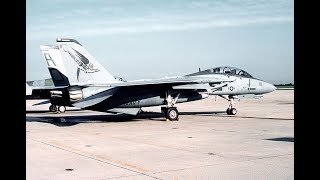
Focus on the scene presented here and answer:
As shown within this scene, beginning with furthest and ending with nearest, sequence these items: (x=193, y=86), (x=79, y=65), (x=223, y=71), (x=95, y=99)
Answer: (x=223, y=71), (x=193, y=86), (x=79, y=65), (x=95, y=99)

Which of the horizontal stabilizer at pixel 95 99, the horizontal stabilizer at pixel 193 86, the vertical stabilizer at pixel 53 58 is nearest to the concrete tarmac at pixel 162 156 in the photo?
the horizontal stabilizer at pixel 95 99

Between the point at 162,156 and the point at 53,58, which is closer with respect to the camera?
the point at 162,156

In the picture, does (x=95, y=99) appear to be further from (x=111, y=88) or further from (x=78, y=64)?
(x=78, y=64)

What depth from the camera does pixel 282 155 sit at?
7.87 metres

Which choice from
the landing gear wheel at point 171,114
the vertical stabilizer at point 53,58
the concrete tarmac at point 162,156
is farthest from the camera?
the vertical stabilizer at point 53,58

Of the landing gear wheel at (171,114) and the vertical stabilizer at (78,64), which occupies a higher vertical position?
the vertical stabilizer at (78,64)

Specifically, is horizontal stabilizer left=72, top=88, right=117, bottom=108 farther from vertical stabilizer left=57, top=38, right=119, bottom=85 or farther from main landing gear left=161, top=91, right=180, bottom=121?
main landing gear left=161, top=91, right=180, bottom=121

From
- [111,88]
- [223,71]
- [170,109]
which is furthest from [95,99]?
[223,71]

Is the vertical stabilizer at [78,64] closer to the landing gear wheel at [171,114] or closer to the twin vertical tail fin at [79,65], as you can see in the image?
the twin vertical tail fin at [79,65]

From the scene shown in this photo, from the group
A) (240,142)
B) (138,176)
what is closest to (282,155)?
(240,142)

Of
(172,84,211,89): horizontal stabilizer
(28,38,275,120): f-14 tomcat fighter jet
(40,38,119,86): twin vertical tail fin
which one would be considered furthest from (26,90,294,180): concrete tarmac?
(172,84,211,89): horizontal stabilizer
